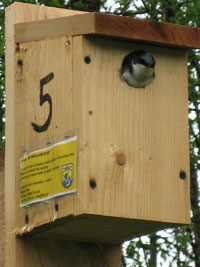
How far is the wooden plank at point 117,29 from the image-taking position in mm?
4367

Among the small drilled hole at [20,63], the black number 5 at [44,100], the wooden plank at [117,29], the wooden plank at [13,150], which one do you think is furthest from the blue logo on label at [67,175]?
the small drilled hole at [20,63]

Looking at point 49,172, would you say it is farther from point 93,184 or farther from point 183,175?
point 183,175

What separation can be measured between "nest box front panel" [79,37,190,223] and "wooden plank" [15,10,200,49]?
63 mm

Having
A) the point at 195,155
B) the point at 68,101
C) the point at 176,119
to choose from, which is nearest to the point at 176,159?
the point at 176,119

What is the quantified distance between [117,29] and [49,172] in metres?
0.61

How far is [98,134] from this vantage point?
4301mm

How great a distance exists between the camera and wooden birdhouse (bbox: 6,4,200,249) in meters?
4.27

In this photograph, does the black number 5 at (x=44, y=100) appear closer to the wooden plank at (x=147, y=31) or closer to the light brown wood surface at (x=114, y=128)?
the light brown wood surface at (x=114, y=128)

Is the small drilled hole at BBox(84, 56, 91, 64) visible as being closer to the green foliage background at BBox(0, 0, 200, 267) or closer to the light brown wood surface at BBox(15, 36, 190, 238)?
the light brown wood surface at BBox(15, 36, 190, 238)

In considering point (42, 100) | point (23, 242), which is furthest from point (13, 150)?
point (23, 242)

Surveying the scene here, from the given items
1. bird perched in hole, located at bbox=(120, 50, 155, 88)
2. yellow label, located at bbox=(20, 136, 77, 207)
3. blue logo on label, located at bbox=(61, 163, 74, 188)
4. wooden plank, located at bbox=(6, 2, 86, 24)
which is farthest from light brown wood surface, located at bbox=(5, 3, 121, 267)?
bird perched in hole, located at bbox=(120, 50, 155, 88)

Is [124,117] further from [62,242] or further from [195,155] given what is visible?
[195,155]

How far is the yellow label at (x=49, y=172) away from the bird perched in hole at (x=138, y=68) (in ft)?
1.18

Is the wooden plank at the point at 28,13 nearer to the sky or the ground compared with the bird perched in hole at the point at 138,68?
nearer to the sky
